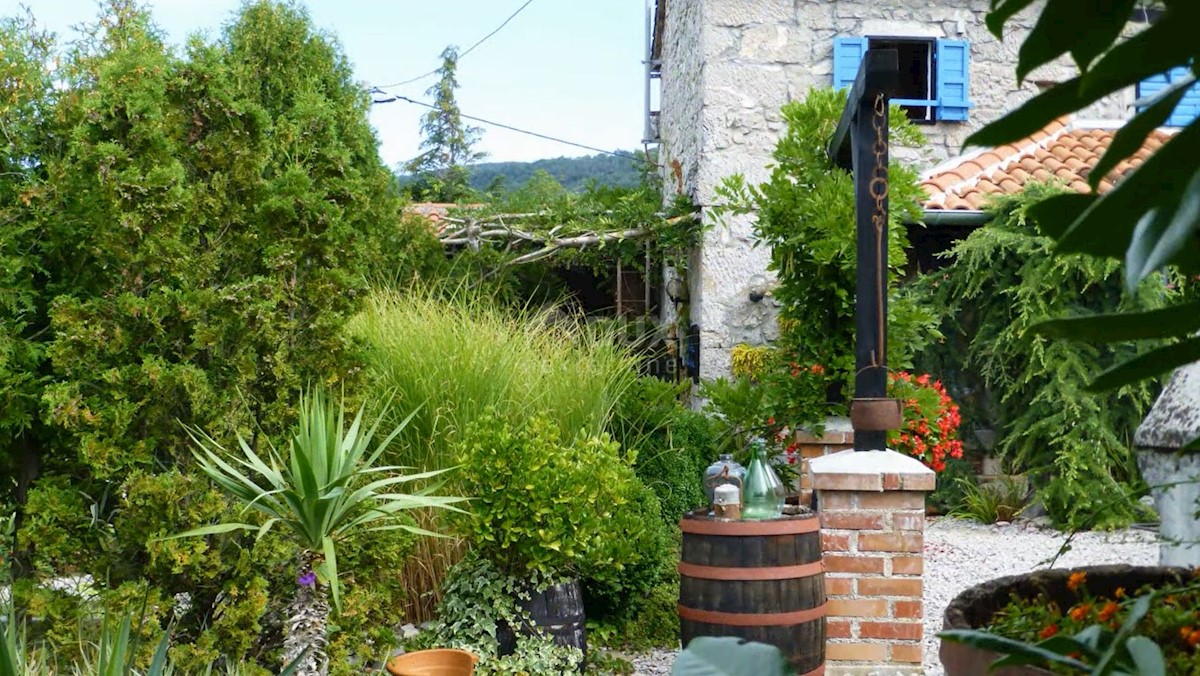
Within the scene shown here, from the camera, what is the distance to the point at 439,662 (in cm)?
351

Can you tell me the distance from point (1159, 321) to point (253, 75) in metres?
5.47

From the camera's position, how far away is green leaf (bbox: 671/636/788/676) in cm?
38

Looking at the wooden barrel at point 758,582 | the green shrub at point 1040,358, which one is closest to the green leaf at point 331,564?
the wooden barrel at point 758,582

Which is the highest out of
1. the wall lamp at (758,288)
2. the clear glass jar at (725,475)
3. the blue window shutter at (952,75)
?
the blue window shutter at (952,75)

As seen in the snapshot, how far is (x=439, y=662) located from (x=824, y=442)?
1.97 metres

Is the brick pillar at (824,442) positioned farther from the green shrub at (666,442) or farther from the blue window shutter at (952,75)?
the blue window shutter at (952,75)

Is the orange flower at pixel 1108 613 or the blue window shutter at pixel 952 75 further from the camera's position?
the blue window shutter at pixel 952 75

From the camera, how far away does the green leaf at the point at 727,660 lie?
0.38 meters

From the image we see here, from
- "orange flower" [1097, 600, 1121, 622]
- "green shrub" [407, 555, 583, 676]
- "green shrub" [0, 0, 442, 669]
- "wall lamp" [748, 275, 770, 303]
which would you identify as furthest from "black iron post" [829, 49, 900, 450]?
"wall lamp" [748, 275, 770, 303]

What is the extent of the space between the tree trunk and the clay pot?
265mm

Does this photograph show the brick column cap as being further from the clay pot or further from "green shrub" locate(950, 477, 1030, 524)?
"green shrub" locate(950, 477, 1030, 524)

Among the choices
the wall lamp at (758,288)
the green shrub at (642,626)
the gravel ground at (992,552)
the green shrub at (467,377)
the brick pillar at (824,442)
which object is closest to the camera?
the green shrub at (642,626)

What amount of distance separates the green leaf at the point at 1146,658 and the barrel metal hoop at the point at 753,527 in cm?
311

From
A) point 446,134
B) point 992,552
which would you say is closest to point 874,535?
point 992,552
